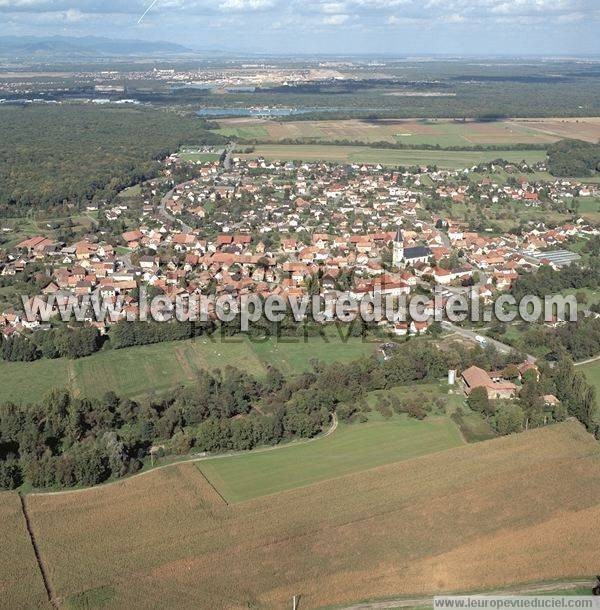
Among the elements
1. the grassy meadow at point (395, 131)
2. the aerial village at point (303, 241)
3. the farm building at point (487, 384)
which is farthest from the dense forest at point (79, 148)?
the farm building at point (487, 384)

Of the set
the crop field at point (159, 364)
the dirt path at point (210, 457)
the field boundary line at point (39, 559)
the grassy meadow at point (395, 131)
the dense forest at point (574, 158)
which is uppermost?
the grassy meadow at point (395, 131)

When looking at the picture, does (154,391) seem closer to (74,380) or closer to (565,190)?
(74,380)

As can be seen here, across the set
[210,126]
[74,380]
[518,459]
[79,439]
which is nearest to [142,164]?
[210,126]

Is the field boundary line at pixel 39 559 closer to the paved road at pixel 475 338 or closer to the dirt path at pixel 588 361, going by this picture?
the paved road at pixel 475 338

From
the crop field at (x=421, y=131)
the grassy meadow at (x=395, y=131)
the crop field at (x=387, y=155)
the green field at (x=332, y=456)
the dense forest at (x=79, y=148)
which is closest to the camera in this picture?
the green field at (x=332, y=456)

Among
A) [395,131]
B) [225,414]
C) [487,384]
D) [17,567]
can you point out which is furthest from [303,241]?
[395,131]

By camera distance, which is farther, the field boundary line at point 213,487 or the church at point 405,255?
the church at point 405,255
